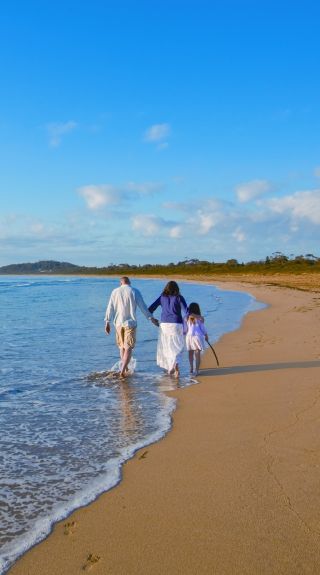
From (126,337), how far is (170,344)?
0.92 meters

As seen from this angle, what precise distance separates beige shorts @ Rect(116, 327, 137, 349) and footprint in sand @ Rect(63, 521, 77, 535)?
6232 millimetres

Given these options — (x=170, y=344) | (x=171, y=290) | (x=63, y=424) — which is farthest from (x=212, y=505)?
(x=171, y=290)

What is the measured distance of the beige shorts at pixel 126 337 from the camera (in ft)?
33.3

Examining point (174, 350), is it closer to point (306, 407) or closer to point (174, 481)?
point (306, 407)

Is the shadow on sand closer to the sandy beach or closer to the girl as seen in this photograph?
the girl

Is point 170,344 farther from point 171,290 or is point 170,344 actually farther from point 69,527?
point 69,527

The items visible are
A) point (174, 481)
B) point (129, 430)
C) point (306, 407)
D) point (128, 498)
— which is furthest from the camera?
point (306, 407)

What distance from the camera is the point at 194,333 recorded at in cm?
1005

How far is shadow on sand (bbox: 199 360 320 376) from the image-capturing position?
10008mm

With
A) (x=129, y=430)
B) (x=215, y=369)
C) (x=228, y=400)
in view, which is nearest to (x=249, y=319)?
(x=215, y=369)

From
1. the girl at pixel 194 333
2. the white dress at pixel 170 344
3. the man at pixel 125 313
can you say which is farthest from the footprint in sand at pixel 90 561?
the man at pixel 125 313

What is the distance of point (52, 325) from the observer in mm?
18750

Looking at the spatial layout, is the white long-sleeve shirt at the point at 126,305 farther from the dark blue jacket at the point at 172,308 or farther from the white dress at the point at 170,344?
the white dress at the point at 170,344

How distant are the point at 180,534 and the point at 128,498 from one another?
2.63 feet
